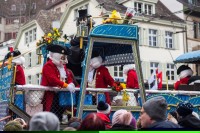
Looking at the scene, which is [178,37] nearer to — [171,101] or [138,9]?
[138,9]

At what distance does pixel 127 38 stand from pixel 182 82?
4096mm

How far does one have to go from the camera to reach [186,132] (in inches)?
165

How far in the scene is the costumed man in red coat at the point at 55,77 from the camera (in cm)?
779

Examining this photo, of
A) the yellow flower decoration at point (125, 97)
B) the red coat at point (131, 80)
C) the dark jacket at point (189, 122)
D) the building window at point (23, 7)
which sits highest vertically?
the building window at point (23, 7)

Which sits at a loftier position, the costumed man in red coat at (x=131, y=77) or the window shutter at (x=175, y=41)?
the window shutter at (x=175, y=41)

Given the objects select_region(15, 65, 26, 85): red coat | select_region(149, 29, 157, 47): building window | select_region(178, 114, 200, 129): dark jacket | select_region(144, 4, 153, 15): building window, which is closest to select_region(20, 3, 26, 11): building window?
select_region(144, 4, 153, 15): building window

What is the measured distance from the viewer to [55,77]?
7.80 meters

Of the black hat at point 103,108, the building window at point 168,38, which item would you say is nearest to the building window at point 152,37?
the building window at point 168,38

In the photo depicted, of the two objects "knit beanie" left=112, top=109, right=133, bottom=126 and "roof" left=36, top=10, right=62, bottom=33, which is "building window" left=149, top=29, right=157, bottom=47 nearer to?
"roof" left=36, top=10, right=62, bottom=33

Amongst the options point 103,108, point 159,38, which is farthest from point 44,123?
point 159,38

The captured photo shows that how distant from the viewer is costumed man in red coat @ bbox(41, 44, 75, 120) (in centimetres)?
779

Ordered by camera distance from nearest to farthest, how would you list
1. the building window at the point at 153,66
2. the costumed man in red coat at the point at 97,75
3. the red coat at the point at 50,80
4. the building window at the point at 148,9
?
the red coat at the point at 50,80 < the costumed man in red coat at the point at 97,75 < the building window at the point at 153,66 < the building window at the point at 148,9

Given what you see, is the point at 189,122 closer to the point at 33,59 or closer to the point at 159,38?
the point at 159,38

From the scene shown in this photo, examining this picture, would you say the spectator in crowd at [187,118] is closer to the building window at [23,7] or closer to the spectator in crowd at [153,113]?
the spectator in crowd at [153,113]
